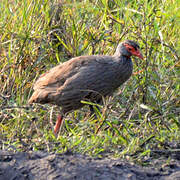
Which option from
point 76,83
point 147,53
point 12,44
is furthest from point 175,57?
point 12,44

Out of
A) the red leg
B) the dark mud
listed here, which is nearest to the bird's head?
the red leg

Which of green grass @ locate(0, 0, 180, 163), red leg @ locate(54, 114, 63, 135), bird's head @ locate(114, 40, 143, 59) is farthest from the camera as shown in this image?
bird's head @ locate(114, 40, 143, 59)

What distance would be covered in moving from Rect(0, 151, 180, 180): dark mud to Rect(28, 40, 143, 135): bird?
0.92 metres

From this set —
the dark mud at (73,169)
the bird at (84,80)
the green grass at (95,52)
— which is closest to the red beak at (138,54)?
the bird at (84,80)

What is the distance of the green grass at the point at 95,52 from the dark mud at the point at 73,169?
1.14 ft

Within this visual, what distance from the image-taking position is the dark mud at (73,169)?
3.21 m

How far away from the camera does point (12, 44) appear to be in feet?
17.2

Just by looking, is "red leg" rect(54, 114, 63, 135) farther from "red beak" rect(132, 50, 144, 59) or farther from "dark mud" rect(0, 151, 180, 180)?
"red beak" rect(132, 50, 144, 59)

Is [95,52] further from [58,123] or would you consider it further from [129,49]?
[58,123]

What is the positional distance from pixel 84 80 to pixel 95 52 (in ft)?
3.46

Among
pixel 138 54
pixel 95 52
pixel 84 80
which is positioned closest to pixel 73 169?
pixel 84 80

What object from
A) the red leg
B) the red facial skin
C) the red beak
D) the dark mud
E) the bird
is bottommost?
the red leg

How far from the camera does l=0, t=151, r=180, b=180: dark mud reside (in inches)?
126

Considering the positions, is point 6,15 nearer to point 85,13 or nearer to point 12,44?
point 12,44
